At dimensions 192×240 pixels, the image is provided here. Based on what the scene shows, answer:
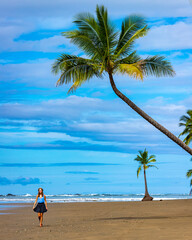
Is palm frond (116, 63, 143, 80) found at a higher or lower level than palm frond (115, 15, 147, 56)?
lower

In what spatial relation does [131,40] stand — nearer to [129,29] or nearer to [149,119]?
[129,29]

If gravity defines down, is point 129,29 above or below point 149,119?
above

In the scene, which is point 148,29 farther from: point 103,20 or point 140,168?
point 140,168

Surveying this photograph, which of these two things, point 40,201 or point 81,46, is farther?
point 81,46

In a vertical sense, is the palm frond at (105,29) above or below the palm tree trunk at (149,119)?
above

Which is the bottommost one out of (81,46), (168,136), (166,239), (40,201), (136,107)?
(166,239)

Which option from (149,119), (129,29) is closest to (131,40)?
(129,29)

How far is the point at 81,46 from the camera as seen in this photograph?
20.4 meters

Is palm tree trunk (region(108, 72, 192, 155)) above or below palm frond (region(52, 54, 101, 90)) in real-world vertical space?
below

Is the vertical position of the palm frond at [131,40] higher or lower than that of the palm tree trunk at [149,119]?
higher

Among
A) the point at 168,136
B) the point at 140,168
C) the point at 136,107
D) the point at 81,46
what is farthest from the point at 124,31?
the point at 140,168

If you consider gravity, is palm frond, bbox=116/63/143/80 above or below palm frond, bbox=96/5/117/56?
below

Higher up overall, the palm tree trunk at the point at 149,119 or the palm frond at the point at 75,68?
the palm frond at the point at 75,68

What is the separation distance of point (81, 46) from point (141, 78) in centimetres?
387
